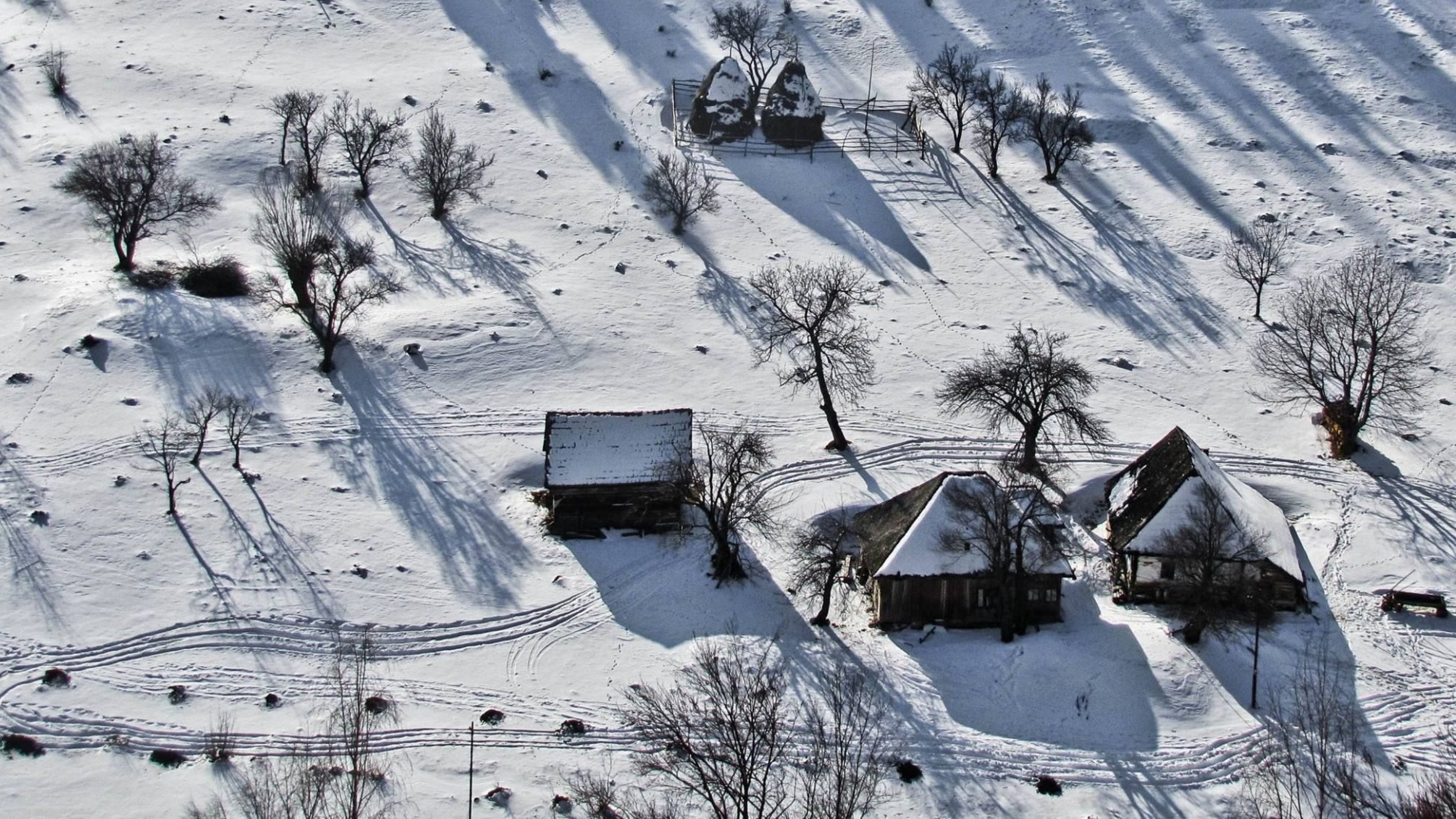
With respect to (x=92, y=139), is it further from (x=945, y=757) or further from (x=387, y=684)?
(x=945, y=757)

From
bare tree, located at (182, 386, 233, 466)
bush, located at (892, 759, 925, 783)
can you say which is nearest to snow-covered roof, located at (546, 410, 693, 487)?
bare tree, located at (182, 386, 233, 466)

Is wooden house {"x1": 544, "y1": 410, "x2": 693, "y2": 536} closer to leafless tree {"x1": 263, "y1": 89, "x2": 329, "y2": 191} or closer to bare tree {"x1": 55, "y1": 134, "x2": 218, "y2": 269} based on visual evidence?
bare tree {"x1": 55, "y1": 134, "x2": 218, "y2": 269}

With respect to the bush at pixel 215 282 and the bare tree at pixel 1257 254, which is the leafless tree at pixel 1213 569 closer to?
the bare tree at pixel 1257 254

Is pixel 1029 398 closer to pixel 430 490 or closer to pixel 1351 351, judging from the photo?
pixel 1351 351

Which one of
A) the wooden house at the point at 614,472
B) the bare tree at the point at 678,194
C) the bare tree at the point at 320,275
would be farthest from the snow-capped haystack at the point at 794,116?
the wooden house at the point at 614,472

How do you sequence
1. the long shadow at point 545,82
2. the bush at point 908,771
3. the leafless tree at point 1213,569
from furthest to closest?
the long shadow at point 545,82 < the leafless tree at point 1213,569 < the bush at point 908,771

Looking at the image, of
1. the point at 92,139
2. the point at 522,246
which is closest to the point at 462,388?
the point at 522,246
